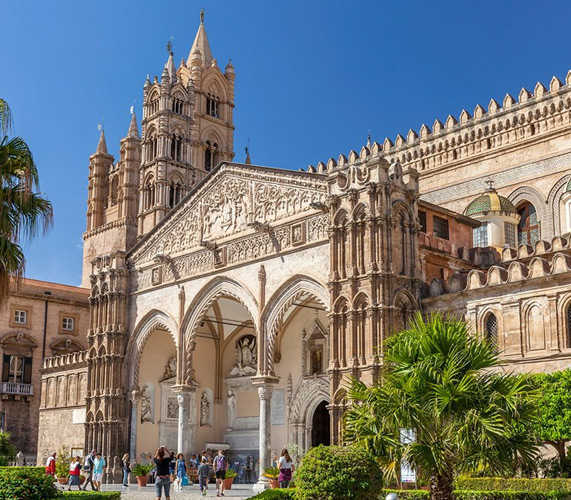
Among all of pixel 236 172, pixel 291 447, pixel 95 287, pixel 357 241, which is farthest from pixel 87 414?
pixel 357 241

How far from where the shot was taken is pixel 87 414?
126 ft

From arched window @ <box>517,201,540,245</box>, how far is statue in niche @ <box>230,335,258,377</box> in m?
12.7

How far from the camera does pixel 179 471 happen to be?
2800cm

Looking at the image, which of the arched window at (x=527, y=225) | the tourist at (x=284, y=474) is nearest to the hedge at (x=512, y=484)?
the tourist at (x=284, y=474)

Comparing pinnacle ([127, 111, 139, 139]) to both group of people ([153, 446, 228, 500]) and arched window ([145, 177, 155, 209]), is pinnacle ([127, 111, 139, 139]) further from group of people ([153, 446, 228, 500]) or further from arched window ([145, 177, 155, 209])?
group of people ([153, 446, 228, 500])

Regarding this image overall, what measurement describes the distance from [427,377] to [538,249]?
1282 cm

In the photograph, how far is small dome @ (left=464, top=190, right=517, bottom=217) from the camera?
106 feet

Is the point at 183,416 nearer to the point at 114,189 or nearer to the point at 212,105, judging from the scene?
the point at 212,105

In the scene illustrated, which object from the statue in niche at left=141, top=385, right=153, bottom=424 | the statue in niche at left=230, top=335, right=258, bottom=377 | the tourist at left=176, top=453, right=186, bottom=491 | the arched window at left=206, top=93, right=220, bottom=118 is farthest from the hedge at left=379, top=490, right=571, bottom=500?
the arched window at left=206, top=93, right=220, bottom=118

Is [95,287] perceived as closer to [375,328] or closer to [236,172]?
[236,172]

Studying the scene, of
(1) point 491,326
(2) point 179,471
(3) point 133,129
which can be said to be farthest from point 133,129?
(1) point 491,326

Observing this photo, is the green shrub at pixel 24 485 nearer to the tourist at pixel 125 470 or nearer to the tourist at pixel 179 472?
the tourist at pixel 179 472

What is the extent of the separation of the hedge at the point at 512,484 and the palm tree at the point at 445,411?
323 centimetres

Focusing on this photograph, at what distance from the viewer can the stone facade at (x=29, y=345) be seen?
48.6 m
